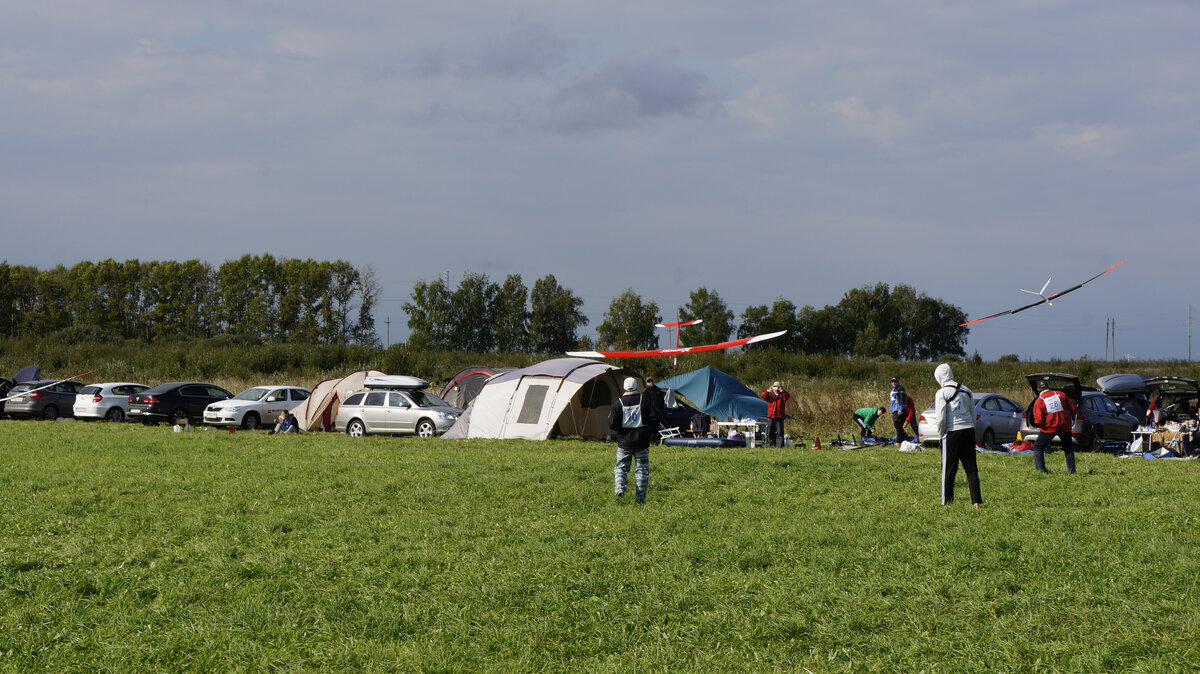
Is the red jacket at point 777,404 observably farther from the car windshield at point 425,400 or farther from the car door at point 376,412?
the car door at point 376,412

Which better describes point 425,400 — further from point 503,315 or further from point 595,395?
point 503,315

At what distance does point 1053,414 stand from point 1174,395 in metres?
13.0

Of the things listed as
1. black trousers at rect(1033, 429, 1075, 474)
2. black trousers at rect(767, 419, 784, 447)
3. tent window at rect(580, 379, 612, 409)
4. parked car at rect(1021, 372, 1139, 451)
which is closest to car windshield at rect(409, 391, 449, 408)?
tent window at rect(580, 379, 612, 409)

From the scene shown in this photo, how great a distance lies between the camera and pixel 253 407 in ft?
96.7

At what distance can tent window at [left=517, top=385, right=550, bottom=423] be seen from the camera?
2417 centimetres

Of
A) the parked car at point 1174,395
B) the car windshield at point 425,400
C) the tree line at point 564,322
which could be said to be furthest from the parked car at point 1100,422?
the tree line at point 564,322

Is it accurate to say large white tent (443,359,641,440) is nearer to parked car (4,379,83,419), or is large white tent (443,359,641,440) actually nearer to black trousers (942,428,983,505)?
black trousers (942,428,983,505)

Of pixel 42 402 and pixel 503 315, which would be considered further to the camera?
pixel 503 315

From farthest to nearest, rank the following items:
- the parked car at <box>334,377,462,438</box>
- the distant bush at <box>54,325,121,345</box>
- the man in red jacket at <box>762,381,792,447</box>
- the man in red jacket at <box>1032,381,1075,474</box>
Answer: the distant bush at <box>54,325,121,345</box> < the parked car at <box>334,377,462,438</box> < the man in red jacket at <box>762,381,792,447</box> < the man in red jacket at <box>1032,381,1075,474</box>

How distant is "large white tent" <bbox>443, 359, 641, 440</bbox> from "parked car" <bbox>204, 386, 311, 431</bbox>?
7.96 meters

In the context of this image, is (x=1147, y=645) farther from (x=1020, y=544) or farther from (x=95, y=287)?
(x=95, y=287)

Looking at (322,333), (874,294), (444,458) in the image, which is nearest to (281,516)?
(444,458)

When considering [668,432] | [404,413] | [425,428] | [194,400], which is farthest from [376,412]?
[194,400]

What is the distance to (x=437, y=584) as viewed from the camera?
738 cm
